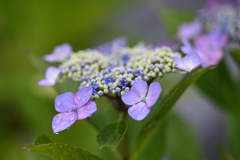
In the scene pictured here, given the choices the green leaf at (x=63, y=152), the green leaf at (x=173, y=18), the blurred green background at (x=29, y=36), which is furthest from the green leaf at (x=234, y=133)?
the blurred green background at (x=29, y=36)

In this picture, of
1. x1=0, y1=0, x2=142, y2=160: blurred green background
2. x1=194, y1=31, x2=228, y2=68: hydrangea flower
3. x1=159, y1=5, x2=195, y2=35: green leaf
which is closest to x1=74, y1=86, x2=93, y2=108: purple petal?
x1=194, y1=31, x2=228, y2=68: hydrangea flower

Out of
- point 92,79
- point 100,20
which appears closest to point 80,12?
point 100,20

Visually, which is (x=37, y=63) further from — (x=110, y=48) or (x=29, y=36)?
(x=29, y=36)

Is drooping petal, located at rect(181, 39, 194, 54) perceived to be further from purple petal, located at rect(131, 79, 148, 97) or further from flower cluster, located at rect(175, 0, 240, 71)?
purple petal, located at rect(131, 79, 148, 97)

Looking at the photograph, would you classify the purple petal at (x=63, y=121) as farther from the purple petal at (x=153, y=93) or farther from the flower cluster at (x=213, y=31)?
the flower cluster at (x=213, y=31)

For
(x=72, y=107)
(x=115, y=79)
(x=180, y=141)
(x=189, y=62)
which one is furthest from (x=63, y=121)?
(x=180, y=141)

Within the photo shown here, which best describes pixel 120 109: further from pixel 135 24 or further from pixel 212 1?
pixel 135 24
